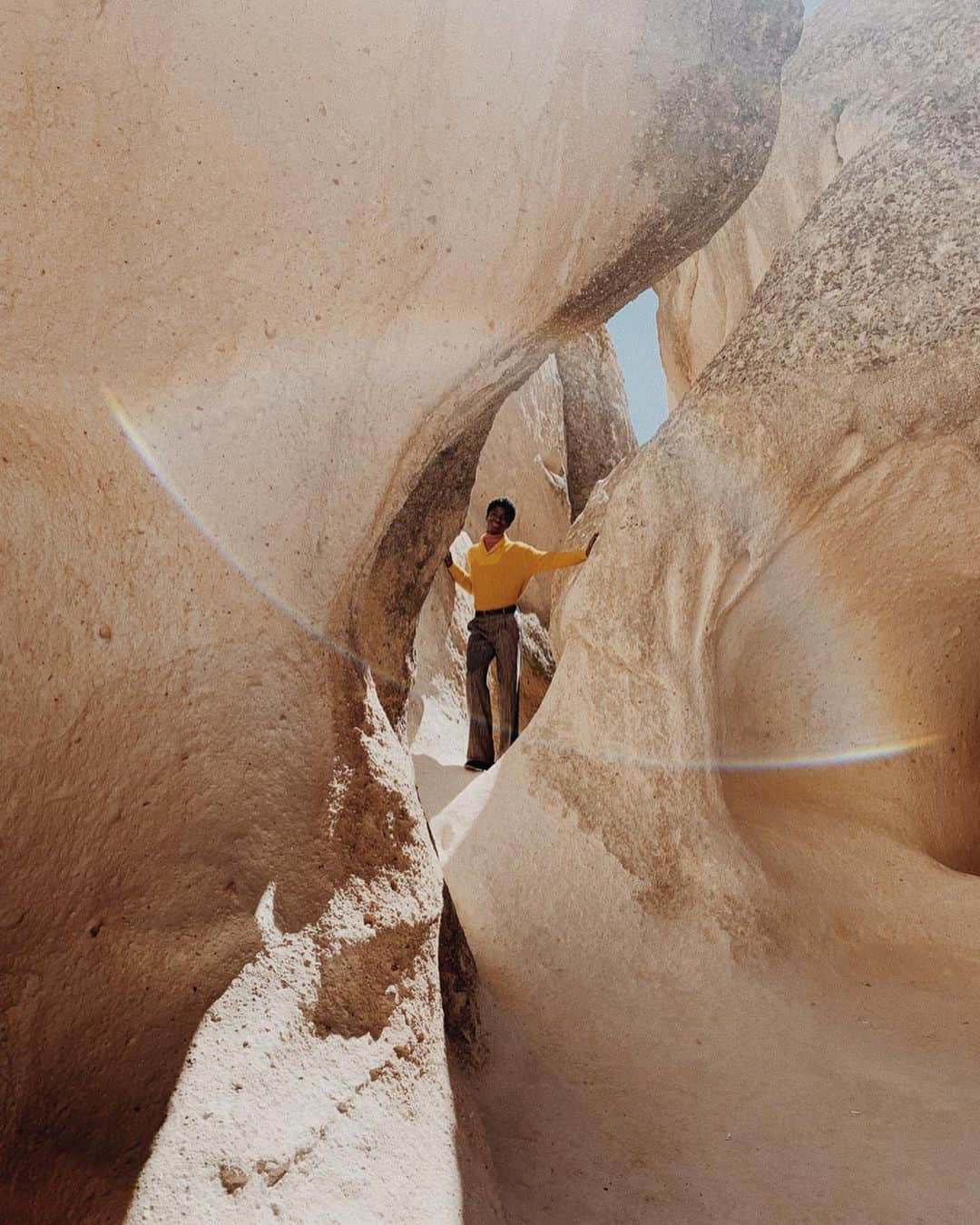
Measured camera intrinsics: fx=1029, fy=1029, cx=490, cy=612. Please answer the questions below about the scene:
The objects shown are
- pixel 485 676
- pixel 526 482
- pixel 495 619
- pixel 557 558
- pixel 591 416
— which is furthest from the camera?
pixel 591 416

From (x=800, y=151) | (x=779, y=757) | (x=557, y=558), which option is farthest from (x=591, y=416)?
(x=779, y=757)

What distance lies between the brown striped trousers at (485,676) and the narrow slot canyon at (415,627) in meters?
1.10

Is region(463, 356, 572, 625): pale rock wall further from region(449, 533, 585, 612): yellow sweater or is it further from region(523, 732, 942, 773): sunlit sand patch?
region(523, 732, 942, 773): sunlit sand patch

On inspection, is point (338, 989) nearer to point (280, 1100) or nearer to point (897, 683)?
point (280, 1100)

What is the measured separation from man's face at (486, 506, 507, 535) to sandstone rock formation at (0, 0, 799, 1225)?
1.67m

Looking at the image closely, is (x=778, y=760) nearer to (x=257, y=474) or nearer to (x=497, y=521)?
(x=497, y=521)

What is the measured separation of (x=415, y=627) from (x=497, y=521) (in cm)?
150

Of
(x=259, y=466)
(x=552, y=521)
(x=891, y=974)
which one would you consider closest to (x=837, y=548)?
(x=891, y=974)

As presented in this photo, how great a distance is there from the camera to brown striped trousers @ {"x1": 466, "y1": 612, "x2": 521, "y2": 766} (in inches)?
154

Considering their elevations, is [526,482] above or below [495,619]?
above

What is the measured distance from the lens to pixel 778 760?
2824 mm

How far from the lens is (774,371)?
8.10 ft

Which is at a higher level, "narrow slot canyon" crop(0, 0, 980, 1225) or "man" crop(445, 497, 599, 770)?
"man" crop(445, 497, 599, 770)

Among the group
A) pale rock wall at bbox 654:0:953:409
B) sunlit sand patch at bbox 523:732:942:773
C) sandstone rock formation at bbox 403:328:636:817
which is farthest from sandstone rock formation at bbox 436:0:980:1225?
sandstone rock formation at bbox 403:328:636:817
